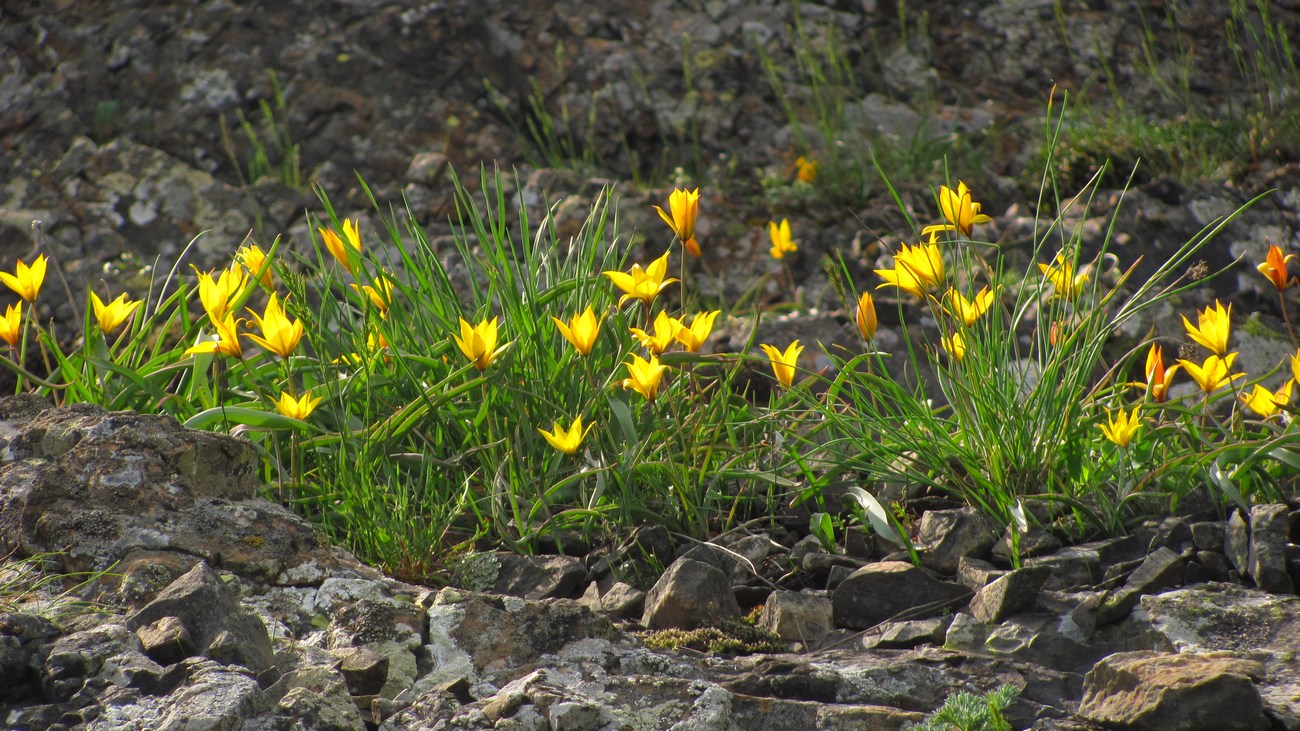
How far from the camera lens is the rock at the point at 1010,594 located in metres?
1.89

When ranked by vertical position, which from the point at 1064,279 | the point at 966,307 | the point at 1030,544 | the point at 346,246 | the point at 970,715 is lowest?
the point at 1030,544

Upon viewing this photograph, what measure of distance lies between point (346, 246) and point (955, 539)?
1567 mm

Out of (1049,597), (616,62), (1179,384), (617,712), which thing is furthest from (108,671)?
(616,62)

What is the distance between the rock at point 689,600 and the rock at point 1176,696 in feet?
2.07

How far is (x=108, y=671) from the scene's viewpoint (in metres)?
1.48

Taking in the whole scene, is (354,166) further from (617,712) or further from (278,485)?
(617,712)

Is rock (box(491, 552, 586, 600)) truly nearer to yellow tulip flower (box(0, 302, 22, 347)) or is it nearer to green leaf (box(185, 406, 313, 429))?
green leaf (box(185, 406, 313, 429))

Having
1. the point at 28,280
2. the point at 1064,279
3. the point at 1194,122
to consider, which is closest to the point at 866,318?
the point at 1064,279

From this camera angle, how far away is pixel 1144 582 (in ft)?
6.34

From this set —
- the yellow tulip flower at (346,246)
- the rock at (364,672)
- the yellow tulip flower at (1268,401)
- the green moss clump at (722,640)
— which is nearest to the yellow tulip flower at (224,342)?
the yellow tulip flower at (346,246)

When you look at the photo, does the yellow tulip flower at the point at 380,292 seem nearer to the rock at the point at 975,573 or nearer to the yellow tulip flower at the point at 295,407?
the yellow tulip flower at the point at 295,407

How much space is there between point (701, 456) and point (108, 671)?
1.35m

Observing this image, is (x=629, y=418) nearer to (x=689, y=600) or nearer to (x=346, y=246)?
(x=689, y=600)

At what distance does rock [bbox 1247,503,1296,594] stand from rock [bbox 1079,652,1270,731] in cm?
39
